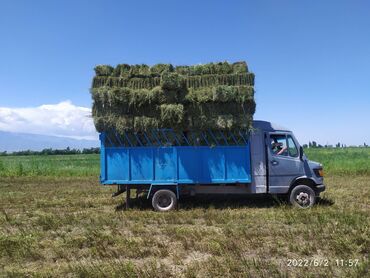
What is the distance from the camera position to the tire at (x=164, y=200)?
36.8 feet

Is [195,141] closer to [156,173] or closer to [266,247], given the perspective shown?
[156,173]

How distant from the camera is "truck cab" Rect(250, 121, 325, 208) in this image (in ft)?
37.0

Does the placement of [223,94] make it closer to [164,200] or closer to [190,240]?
[164,200]

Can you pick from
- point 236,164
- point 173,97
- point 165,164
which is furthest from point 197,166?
point 173,97

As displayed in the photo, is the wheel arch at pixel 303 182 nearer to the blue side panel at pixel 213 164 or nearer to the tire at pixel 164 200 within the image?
the blue side panel at pixel 213 164

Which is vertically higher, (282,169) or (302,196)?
(282,169)

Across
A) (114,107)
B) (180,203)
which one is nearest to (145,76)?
(114,107)

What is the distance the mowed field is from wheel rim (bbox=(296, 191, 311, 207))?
26 centimetres

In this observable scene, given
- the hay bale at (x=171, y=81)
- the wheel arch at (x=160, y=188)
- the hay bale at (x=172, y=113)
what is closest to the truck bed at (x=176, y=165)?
A: the wheel arch at (x=160, y=188)

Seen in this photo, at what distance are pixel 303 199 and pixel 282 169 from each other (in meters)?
1.01

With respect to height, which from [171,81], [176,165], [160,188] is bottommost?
[160,188]

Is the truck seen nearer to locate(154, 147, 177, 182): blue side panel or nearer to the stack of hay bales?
locate(154, 147, 177, 182): blue side panel

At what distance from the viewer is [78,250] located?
7043 mm

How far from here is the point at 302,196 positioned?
1125 centimetres
